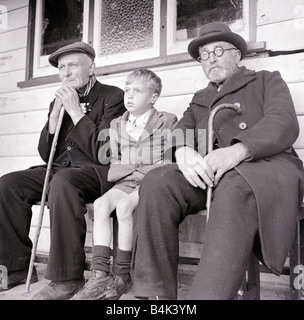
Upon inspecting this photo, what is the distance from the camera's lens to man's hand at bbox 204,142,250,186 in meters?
1.58

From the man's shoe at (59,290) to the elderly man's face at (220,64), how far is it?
143 centimetres

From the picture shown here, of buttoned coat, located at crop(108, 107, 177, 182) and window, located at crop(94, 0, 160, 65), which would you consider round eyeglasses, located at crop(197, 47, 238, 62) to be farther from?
window, located at crop(94, 0, 160, 65)

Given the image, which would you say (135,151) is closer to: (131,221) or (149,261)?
(131,221)

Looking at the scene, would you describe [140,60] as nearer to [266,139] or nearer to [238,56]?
[238,56]

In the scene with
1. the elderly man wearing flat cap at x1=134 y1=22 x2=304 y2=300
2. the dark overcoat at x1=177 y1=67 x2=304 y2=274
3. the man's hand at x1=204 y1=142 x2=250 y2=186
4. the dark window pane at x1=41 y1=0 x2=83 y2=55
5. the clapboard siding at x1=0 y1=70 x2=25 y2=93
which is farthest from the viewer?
the clapboard siding at x1=0 y1=70 x2=25 y2=93

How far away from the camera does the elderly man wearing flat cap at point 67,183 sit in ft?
6.19

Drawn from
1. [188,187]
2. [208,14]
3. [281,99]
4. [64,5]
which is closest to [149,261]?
[188,187]

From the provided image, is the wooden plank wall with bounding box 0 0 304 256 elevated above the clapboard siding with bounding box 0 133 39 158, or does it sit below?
above

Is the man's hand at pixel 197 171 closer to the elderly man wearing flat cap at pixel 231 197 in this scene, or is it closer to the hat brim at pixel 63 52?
the elderly man wearing flat cap at pixel 231 197

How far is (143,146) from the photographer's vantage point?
→ 2094mm

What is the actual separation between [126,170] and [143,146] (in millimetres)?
179

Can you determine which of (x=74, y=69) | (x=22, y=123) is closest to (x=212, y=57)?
(x=74, y=69)

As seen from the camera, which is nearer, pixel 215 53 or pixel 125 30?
pixel 215 53

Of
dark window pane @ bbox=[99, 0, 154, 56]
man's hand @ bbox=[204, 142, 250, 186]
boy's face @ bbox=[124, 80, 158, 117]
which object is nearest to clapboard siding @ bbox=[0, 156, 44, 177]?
dark window pane @ bbox=[99, 0, 154, 56]
